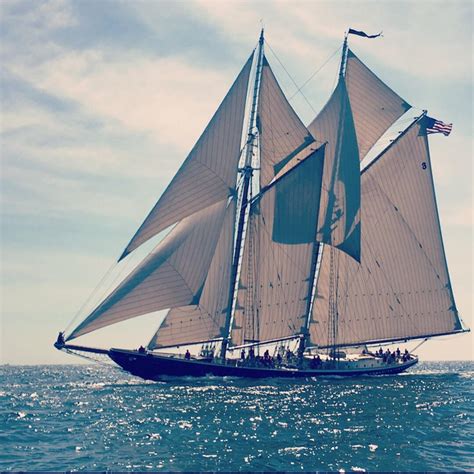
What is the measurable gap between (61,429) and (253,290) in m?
30.2

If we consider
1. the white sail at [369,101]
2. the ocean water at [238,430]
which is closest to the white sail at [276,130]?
the white sail at [369,101]

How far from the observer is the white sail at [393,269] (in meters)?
66.2

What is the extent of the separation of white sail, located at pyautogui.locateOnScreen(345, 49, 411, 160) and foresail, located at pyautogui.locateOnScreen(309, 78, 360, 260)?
4.11 m

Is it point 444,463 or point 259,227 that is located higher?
point 259,227

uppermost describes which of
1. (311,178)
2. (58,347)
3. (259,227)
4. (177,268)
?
(311,178)

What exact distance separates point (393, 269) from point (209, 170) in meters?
23.4

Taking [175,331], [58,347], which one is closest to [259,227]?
[175,331]

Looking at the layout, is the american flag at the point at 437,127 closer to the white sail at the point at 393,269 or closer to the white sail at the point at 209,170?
the white sail at the point at 393,269

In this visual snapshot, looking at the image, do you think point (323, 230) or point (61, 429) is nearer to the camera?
point (61, 429)

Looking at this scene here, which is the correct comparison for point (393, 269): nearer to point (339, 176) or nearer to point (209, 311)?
point (339, 176)

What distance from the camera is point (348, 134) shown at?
6375 centimetres

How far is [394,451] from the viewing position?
26.8m

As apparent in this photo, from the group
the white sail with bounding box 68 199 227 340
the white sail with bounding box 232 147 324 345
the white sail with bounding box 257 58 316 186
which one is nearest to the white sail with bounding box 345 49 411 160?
the white sail with bounding box 232 147 324 345

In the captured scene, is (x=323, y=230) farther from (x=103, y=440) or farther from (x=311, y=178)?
(x=103, y=440)
